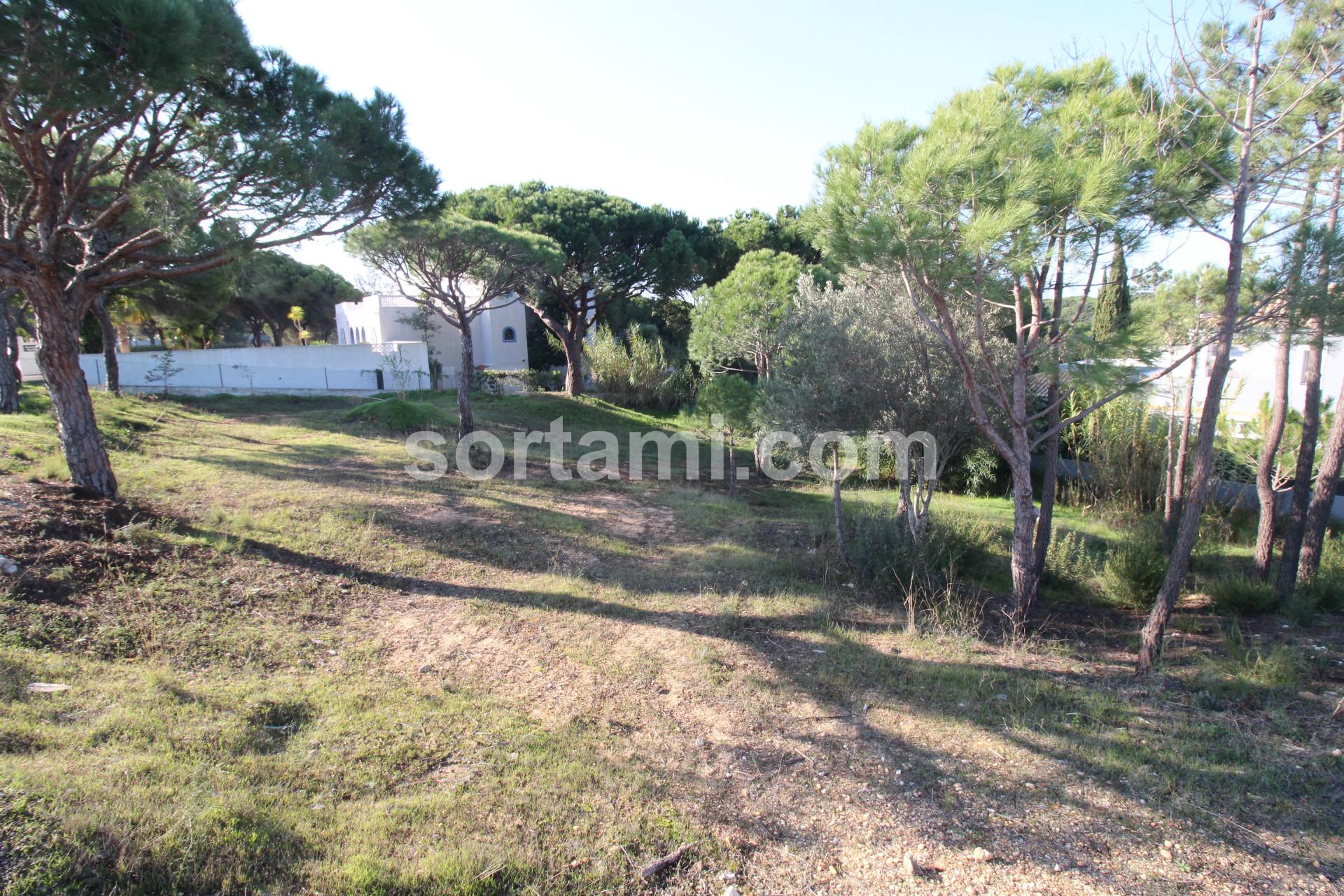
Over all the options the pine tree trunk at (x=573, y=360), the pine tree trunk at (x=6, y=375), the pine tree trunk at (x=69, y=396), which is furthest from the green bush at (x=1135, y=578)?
the pine tree trunk at (x=573, y=360)

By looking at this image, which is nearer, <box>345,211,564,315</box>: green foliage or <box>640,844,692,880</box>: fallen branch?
<box>640,844,692,880</box>: fallen branch

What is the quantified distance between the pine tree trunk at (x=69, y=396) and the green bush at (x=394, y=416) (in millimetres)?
6508

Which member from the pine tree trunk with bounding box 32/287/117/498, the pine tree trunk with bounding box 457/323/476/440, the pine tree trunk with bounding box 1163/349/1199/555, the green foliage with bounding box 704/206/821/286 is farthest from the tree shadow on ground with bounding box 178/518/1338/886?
the green foliage with bounding box 704/206/821/286

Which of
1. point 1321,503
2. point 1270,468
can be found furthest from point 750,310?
point 1321,503

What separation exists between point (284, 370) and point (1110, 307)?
2010cm

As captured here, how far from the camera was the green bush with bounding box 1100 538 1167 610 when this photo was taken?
6.96 meters

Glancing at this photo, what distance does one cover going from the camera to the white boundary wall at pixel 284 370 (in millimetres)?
18469

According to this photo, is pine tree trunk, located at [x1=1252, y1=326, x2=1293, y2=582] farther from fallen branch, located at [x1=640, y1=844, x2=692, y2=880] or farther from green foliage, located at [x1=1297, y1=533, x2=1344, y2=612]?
fallen branch, located at [x1=640, y1=844, x2=692, y2=880]

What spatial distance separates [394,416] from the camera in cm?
1287

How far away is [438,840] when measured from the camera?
270 centimetres

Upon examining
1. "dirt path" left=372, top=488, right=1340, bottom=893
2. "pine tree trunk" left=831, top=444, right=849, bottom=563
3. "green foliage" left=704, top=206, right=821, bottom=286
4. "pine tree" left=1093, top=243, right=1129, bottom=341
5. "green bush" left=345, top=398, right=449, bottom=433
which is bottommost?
"dirt path" left=372, top=488, right=1340, bottom=893

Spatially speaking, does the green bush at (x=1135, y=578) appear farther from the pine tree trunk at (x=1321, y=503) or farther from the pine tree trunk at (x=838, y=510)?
the pine tree trunk at (x=838, y=510)

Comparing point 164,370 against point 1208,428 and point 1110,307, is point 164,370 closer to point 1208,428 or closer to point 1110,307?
point 1110,307

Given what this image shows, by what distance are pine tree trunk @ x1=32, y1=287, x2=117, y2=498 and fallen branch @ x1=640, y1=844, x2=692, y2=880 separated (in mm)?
6162
